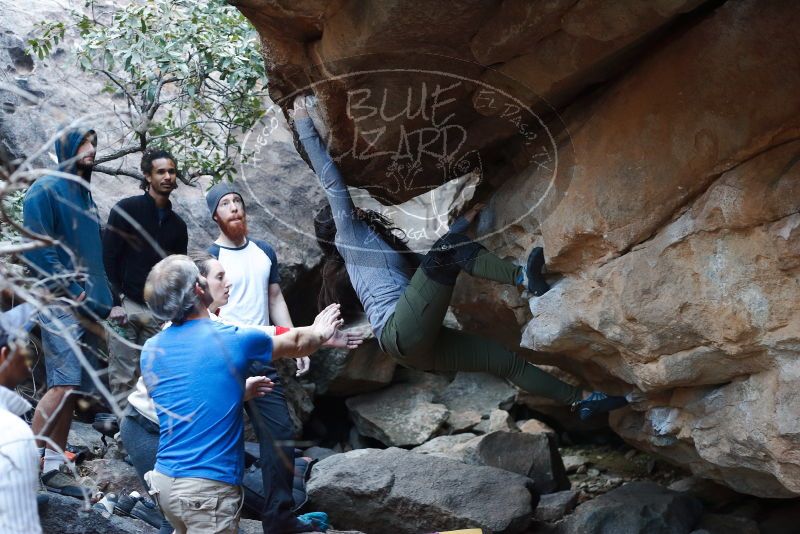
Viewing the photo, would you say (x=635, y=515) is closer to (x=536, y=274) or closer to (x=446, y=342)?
(x=446, y=342)

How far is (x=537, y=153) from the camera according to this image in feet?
16.1

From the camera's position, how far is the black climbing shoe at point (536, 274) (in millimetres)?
4668

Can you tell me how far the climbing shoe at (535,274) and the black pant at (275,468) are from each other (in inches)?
54.6

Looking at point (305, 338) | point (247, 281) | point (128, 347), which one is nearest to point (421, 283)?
point (305, 338)

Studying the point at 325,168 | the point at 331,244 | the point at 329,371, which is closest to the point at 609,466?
the point at 329,371

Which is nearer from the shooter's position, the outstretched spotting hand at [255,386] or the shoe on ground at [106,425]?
the outstretched spotting hand at [255,386]

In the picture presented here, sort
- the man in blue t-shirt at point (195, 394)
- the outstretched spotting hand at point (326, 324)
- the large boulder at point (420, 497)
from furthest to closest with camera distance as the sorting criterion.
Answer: the large boulder at point (420, 497) → the outstretched spotting hand at point (326, 324) → the man in blue t-shirt at point (195, 394)

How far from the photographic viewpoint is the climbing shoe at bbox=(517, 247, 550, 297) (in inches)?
184

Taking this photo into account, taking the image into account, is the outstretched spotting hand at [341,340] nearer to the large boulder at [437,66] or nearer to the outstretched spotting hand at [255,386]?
the outstretched spotting hand at [255,386]

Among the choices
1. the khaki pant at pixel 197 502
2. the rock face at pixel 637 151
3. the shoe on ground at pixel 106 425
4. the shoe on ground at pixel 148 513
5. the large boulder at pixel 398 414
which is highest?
the rock face at pixel 637 151

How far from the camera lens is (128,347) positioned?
5.71 meters

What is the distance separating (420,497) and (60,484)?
2.02 m

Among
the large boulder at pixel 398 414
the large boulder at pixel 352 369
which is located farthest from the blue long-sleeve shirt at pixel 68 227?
the large boulder at pixel 398 414

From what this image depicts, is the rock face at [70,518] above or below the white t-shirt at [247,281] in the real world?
below
